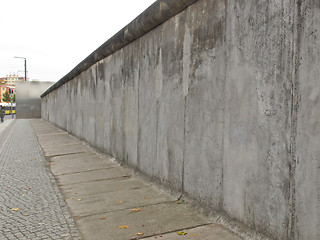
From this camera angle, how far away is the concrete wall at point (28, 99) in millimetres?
36281

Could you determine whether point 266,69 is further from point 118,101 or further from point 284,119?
point 118,101

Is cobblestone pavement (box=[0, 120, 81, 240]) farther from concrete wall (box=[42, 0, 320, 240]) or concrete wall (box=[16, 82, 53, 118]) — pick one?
concrete wall (box=[16, 82, 53, 118])

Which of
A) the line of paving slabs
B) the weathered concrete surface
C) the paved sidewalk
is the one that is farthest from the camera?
the line of paving slabs

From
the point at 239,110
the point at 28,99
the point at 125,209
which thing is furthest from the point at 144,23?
the point at 28,99

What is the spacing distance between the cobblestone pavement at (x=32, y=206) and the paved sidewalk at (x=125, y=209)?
0.13 metres

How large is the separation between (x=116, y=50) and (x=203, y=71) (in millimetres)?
3502

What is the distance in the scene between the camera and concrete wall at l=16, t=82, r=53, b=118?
119ft

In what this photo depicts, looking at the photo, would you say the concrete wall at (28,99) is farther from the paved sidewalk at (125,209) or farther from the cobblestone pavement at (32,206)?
the paved sidewalk at (125,209)

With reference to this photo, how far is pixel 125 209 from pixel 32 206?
3.82ft

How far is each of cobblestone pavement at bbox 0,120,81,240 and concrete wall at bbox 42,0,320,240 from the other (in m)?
1.35

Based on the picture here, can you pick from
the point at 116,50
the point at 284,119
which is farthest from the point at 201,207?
the point at 116,50

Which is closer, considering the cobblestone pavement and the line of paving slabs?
the cobblestone pavement

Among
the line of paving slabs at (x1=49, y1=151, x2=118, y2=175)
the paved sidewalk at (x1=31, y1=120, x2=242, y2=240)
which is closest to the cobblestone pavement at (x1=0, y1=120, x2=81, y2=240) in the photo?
the paved sidewalk at (x1=31, y1=120, x2=242, y2=240)

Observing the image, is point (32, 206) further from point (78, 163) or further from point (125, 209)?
point (78, 163)
